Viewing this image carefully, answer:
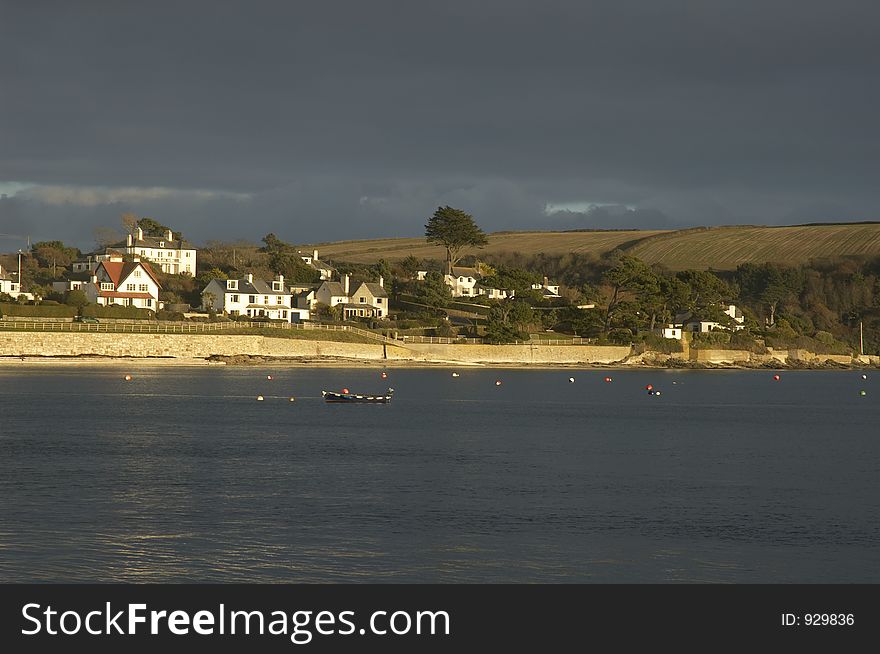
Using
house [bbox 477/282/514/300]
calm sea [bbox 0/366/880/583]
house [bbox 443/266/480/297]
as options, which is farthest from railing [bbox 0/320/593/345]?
calm sea [bbox 0/366/880/583]

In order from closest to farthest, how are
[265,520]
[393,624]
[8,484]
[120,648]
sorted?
1. [120,648]
2. [393,624]
3. [265,520]
4. [8,484]

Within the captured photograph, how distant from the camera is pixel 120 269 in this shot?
117938mm

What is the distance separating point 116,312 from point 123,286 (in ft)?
32.8

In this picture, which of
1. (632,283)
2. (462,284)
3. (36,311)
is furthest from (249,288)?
(632,283)

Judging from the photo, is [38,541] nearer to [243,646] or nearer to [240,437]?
[243,646]

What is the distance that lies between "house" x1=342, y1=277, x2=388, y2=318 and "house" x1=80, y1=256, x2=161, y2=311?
21.5 m

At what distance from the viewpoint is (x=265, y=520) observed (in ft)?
88.1

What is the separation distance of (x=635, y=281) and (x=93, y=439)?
8869cm

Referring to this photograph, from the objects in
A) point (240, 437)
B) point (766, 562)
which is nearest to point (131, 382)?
point (240, 437)

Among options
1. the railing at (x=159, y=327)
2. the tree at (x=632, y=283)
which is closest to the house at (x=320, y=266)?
the railing at (x=159, y=327)

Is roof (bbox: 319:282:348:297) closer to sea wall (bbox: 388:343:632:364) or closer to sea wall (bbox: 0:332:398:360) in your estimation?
sea wall (bbox: 388:343:632:364)

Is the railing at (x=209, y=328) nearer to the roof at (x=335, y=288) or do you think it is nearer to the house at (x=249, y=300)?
the house at (x=249, y=300)

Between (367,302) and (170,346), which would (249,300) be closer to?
(367,302)

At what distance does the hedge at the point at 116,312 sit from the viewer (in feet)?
343
